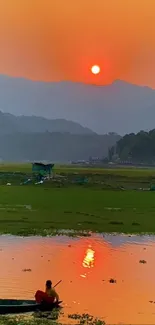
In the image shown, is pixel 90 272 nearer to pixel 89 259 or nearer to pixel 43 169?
pixel 89 259

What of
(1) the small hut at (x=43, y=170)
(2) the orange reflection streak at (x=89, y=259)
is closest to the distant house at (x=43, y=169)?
A: (1) the small hut at (x=43, y=170)

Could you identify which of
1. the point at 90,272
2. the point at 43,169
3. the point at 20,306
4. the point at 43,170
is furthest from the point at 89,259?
the point at 43,170

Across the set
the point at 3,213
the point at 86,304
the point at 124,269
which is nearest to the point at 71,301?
the point at 86,304

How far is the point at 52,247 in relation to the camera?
3534cm

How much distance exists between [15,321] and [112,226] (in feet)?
93.7

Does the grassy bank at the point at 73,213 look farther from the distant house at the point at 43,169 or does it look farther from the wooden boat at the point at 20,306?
the distant house at the point at 43,169

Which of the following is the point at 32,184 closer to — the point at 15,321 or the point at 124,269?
the point at 124,269

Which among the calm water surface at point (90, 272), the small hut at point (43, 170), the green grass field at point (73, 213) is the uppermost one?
the small hut at point (43, 170)

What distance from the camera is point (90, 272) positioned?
Answer: 28656 mm

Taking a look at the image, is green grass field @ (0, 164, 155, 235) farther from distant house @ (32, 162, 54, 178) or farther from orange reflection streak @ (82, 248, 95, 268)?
distant house @ (32, 162, 54, 178)

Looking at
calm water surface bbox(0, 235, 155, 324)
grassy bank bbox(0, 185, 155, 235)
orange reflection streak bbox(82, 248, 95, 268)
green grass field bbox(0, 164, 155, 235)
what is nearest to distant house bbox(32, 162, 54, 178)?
green grass field bbox(0, 164, 155, 235)

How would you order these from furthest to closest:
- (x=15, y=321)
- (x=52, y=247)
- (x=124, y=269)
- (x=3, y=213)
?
(x=3, y=213) → (x=52, y=247) → (x=124, y=269) → (x=15, y=321)

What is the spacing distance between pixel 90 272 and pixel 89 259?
12.4 feet

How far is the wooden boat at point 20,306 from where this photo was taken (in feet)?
66.0
